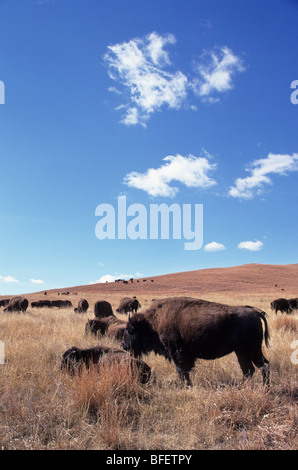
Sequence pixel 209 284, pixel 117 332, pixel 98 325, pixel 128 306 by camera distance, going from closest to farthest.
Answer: pixel 117 332 → pixel 98 325 → pixel 128 306 → pixel 209 284

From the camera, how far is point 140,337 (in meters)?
6.58

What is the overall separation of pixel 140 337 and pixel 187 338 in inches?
52.8

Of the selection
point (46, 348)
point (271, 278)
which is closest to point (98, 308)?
point (46, 348)

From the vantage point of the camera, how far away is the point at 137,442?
3654 mm

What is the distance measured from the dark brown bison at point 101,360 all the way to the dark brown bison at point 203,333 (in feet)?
1.60

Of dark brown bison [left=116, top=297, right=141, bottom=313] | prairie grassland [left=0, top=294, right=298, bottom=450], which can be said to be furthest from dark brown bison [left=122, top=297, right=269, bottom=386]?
dark brown bison [left=116, top=297, right=141, bottom=313]

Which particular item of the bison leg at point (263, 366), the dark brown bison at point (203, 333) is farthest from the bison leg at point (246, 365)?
the bison leg at point (263, 366)

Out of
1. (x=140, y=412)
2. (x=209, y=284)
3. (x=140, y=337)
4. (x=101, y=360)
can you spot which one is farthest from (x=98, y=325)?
(x=209, y=284)

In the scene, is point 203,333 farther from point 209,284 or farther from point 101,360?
point 209,284

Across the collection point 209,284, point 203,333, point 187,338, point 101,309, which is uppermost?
point 203,333

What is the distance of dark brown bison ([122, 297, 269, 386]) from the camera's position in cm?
525

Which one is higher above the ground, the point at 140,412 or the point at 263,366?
the point at 263,366


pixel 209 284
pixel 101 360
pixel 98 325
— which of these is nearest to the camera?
pixel 101 360

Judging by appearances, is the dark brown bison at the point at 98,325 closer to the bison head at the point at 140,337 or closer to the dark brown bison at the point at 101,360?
the dark brown bison at the point at 101,360
